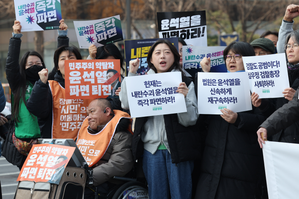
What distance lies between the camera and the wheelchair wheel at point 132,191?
354 cm

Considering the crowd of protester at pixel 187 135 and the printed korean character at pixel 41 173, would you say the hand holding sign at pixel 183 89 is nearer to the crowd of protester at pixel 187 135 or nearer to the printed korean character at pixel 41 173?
the crowd of protester at pixel 187 135

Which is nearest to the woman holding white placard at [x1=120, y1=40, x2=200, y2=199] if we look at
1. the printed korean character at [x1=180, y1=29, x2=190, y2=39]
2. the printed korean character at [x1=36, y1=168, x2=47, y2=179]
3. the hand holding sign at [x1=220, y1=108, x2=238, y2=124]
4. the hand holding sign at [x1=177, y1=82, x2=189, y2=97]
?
the hand holding sign at [x1=177, y1=82, x2=189, y2=97]

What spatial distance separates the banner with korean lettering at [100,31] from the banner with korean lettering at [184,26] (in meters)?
0.62

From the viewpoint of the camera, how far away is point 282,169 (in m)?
2.86

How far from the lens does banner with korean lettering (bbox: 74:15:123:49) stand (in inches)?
195

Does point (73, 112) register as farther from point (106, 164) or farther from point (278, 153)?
point (278, 153)

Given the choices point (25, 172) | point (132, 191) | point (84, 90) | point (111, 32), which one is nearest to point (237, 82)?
point (132, 191)

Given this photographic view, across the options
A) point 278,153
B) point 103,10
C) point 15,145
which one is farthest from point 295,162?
point 103,10

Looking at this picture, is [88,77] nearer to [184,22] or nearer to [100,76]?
[100,76]

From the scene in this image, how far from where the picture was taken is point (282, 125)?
9.43ft

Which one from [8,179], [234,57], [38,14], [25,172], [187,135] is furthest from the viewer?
[8,179]

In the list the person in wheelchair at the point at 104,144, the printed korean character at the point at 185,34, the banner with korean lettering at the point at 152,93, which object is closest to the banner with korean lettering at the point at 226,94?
the banner with korean lettering at the point at 152,93

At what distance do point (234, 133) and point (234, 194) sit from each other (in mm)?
566

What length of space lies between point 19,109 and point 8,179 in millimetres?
3288
